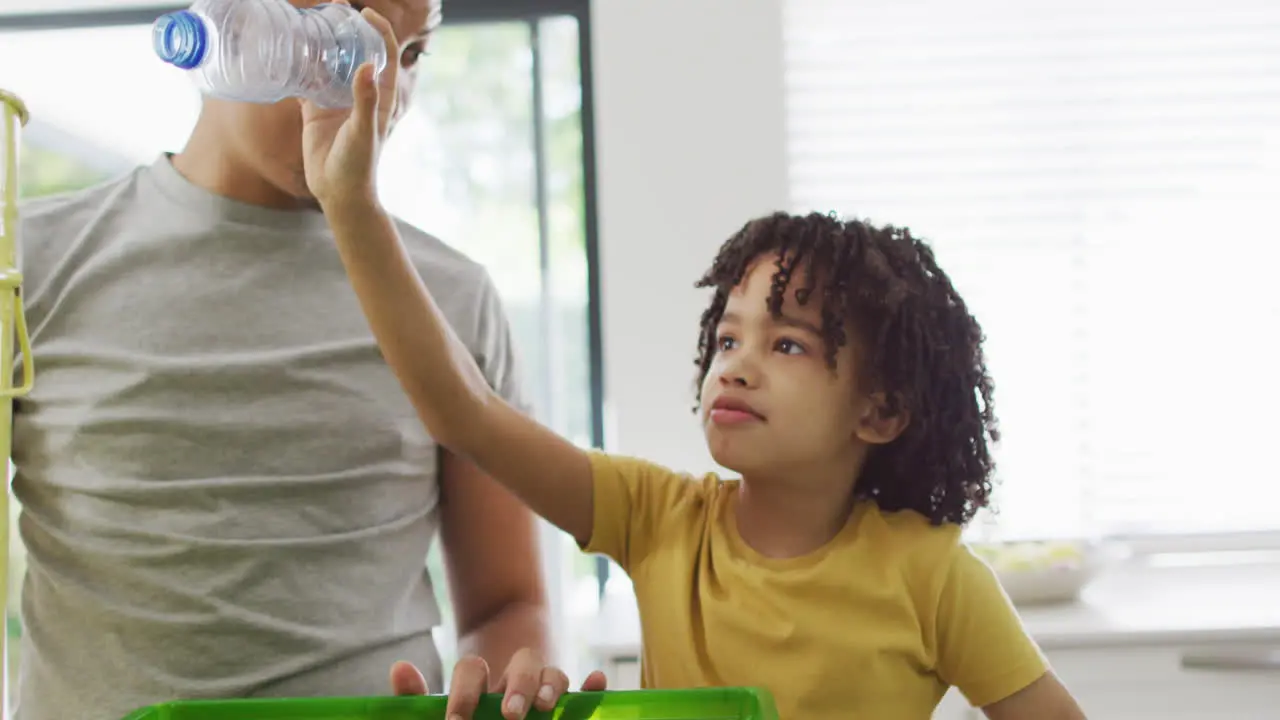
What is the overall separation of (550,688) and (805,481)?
359 millimetres

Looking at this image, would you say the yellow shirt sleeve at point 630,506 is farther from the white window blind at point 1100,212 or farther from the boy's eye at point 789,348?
the white window blind at point 1100,212

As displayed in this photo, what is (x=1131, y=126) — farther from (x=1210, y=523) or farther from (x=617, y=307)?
(x=617, y=307)

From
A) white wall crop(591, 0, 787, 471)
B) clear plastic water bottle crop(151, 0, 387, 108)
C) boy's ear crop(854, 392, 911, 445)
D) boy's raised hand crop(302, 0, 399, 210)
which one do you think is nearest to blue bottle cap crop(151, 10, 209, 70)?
clear plastic water bottle crop(151, 0, 387, 108)

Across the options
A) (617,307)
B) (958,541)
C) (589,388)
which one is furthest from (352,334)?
(589,388)

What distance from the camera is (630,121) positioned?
227 cm

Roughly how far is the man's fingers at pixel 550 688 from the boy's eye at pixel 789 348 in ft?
1.17

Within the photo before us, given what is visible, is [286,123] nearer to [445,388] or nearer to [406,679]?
[445,388]

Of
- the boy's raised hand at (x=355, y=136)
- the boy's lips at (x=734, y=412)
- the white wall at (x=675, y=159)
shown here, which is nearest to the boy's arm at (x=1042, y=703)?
the boy's lips at (x=734, y=412)

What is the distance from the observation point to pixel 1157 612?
188 cm

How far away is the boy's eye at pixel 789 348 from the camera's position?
0.97 meters

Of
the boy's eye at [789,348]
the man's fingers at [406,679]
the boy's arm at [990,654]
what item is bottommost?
the boy's arm at [990,654]

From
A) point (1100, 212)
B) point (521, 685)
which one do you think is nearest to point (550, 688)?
point (521, 685)

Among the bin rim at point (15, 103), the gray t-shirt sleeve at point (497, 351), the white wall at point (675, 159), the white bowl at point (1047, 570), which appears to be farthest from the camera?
the white wall at point (675, 159)

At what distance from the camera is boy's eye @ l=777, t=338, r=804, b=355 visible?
38.3 inches
